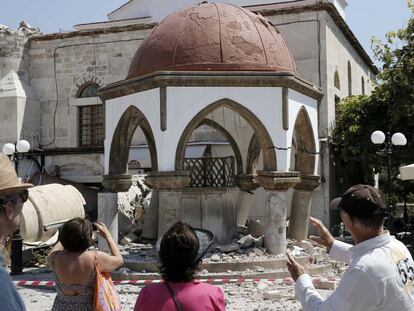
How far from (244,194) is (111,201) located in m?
3.51

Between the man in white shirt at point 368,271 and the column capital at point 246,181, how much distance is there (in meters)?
10.3

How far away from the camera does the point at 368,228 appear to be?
265 cm

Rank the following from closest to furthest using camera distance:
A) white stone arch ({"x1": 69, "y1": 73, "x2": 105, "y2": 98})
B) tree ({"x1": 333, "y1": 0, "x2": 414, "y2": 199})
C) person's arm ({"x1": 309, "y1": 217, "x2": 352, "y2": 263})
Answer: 1. person's arm ({"x1": 309, "y1": 217, "x2": 352, "y2": 263})
2. tree ({"x1": 333, "y1": 0, "x2": 414, "y2": 199})
3. white stone arch ({"x1": 69, "y1": 73, "x2": 105, "y2": 98})

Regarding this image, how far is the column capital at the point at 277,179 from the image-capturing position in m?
10.2

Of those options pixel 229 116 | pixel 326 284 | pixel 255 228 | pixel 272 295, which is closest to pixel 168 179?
pixel 272 295

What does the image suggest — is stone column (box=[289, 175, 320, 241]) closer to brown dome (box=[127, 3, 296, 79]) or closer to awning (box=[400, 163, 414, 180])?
awning (box=[400, 163, 414, 180])

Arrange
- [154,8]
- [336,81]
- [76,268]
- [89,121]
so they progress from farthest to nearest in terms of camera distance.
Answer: [154,8] → [89,121] → [336,81] → [76,268]

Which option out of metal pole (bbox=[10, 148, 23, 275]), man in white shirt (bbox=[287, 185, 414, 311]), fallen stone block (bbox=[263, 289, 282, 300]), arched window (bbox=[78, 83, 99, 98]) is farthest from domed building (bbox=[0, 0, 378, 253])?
man in white shirt (bbox=[287, 185, 414, 311])

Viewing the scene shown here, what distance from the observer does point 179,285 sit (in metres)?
2.82

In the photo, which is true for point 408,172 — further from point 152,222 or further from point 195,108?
point 152,222

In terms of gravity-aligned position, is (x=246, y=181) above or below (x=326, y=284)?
above

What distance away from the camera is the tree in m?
16.1

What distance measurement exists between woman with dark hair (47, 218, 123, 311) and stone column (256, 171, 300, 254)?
21.0ft

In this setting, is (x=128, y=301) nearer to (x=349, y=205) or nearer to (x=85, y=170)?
(x=349, y=205)
